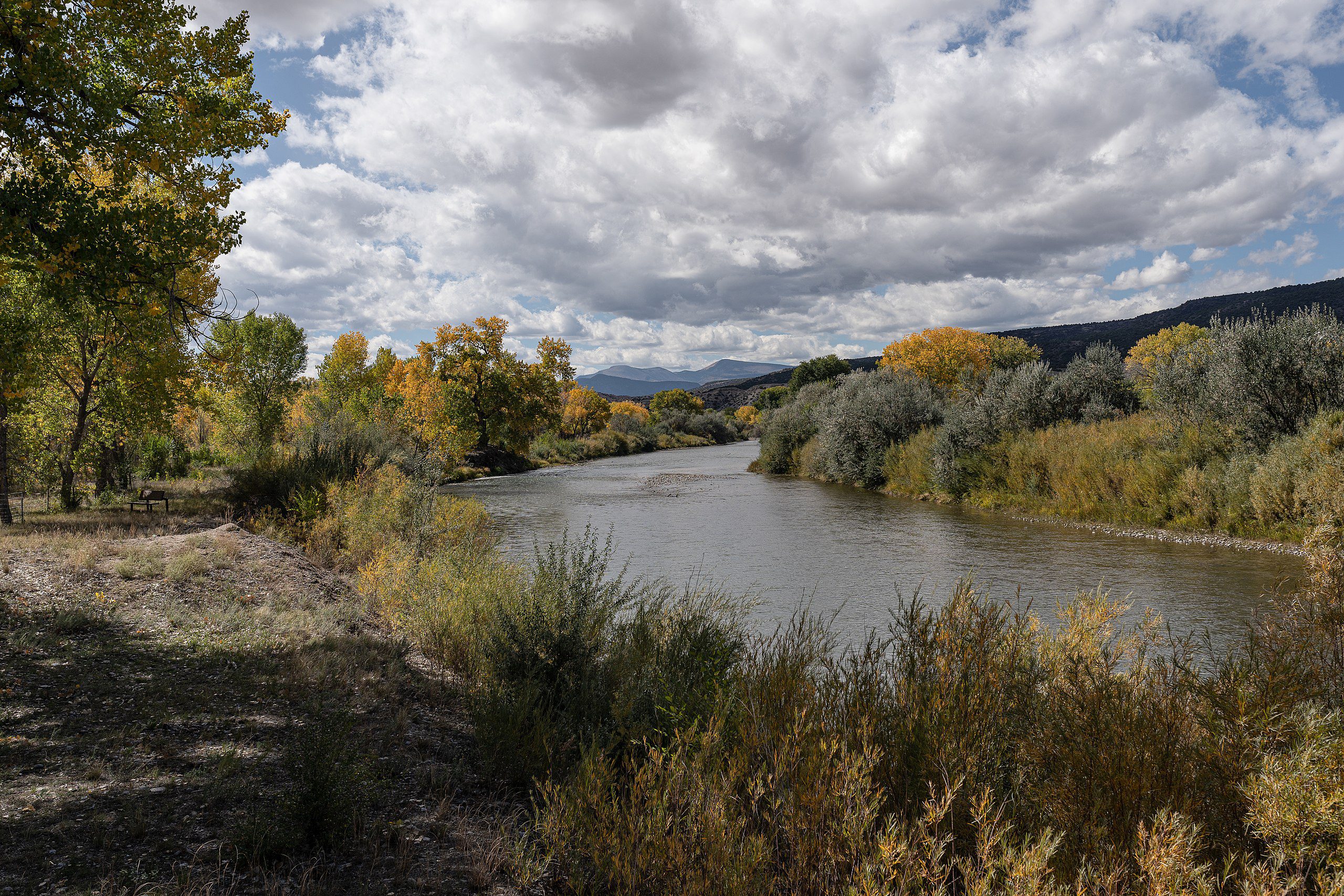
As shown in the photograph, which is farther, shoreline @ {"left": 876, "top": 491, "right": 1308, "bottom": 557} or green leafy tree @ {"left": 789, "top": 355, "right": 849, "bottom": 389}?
green leafy tree @ {"left": 789, "top": 355, "right": 849, "bottom": 389}

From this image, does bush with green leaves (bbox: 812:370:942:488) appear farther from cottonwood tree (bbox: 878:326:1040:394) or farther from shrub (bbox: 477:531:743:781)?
shrub (bbox: 477:531:743:781)

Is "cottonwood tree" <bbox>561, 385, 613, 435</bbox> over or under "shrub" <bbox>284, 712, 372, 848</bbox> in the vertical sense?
over

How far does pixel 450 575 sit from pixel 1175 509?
1743cm

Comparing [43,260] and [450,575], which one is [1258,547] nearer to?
[450,575]

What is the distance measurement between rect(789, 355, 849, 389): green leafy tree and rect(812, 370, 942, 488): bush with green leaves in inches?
2185

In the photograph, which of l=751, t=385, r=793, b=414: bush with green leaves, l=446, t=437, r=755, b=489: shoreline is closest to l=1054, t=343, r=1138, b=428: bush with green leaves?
l=446, t=437, r=755, b=489: shoreline

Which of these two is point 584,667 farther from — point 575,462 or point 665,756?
point 575,462

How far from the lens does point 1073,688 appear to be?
3.93 meters

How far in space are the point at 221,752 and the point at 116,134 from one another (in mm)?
7232

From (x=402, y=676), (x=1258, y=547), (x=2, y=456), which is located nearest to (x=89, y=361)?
(x=2, y=456)

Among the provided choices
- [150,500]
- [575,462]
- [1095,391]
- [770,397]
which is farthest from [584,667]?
[770,397]

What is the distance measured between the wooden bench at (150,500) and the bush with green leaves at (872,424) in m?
24.4

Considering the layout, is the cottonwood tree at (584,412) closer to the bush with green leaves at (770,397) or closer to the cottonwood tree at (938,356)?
the cottonwood tree at (938,356)

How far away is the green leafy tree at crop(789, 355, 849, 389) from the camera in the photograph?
8888 centimetres
